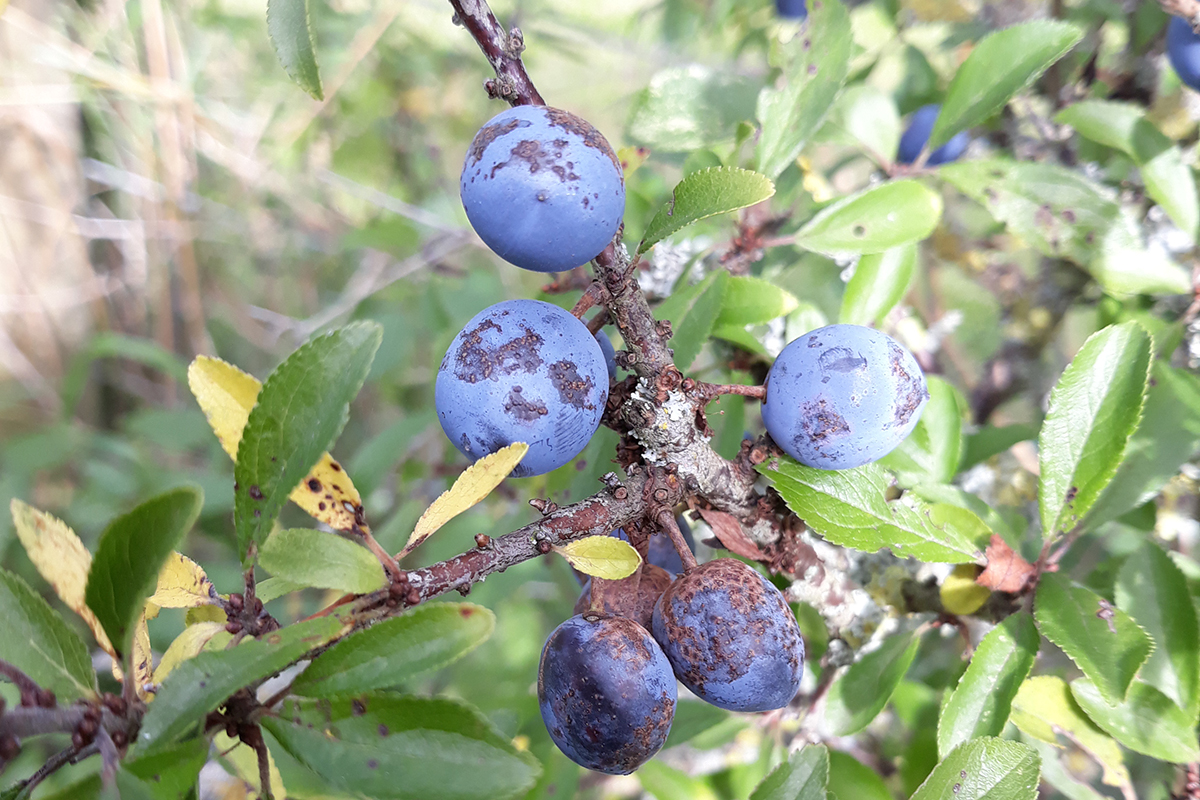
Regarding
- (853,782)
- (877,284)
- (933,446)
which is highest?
(877,284)

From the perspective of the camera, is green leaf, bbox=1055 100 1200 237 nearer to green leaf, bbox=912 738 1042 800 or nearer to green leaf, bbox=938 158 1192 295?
green leaf, bbox=938 158 1192 295

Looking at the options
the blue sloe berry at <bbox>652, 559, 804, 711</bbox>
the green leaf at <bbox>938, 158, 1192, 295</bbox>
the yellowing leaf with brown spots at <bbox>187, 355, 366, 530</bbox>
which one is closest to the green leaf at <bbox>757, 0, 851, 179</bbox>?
the green leaf at <bbox>938, 158, 1192, 295</bbox>

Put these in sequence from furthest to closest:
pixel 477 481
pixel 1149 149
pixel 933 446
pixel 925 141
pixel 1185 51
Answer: pixel 925 141 < pixel 1185 51 < pixel 1149 149 < pixel 933 446 < pixel 477 481

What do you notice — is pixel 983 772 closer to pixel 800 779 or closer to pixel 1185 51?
pixel 800 779

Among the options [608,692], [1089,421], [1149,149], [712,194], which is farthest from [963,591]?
[1149,149]

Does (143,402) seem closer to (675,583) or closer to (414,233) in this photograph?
(414,233)

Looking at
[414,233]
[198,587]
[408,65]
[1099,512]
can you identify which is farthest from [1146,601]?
[408,65]

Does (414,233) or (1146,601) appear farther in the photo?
(414,233)
